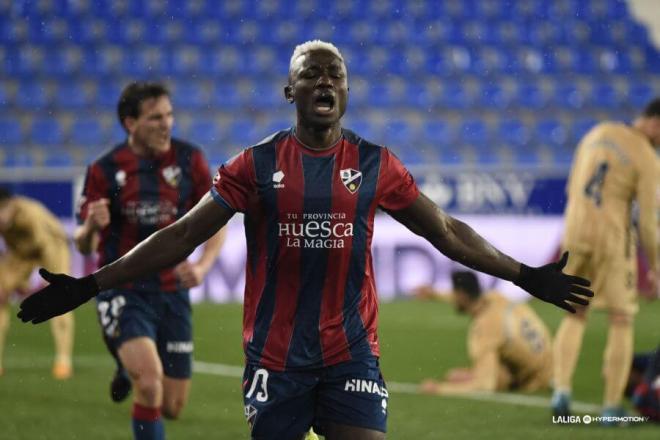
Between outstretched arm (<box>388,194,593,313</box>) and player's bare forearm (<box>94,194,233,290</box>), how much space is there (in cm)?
57

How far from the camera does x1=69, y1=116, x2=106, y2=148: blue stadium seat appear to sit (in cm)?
1656

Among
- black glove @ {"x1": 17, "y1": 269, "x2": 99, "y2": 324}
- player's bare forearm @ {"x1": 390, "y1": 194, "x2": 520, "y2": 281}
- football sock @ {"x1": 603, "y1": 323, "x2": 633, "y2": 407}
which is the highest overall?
player's bare forearm @ {"x1": 390, "y1": 194, "x2": 520, "y2": 281}

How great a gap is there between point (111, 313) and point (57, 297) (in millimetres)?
1892

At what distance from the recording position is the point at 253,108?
1700 cm

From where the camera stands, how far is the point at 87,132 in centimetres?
1667

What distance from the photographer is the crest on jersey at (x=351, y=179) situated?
12.3 ft

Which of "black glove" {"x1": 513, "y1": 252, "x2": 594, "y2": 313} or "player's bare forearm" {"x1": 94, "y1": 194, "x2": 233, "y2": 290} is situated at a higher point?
"player's bare forearm" {"x1": 94, "y1": 194, "x2": 233, "y2": 290}

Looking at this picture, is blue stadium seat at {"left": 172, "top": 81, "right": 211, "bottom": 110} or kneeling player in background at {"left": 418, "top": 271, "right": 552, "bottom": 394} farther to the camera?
blue stadium seat at {"left": 172, "top": 81, "right": 211, "bottom": 110}

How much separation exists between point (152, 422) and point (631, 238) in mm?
3233

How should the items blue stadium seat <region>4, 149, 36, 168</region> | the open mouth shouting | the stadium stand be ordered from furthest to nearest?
the stadium stand
blue stadium seat <region>4, 149, 36, 168</region>
the open mouth shouting

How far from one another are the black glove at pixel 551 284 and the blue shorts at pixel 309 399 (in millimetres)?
606

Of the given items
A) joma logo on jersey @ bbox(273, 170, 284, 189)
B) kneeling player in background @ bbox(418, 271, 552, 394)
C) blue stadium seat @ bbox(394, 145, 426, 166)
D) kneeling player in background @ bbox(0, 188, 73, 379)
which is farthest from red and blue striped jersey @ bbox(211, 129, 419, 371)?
blue stadium seat @ bbox(394, 145, 426, 166)

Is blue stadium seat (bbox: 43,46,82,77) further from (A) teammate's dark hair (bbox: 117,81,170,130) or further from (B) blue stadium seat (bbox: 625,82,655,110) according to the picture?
(A) teammate's dark hair (bbox: 117,81,170,130)

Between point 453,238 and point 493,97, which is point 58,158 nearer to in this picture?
point 493,97
